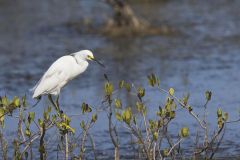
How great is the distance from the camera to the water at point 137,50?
35.9ft

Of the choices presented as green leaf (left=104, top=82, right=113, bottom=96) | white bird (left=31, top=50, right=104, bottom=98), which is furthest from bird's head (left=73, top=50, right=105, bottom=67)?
green leaf (left=104, top=82, right=113, bottom=96)

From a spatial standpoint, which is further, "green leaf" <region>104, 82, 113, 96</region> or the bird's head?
the bird's head

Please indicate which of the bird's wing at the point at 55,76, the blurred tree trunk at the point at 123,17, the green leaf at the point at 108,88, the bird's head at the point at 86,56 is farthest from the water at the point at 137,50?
the green leaf at the point at 108,88

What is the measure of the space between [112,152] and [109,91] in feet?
5.76

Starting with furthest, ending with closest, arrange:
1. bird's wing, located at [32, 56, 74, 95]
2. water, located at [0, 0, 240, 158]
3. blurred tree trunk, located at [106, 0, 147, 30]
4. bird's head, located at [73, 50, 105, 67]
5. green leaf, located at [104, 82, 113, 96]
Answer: blurred tree trunk, located at [106, 0, 147, 30] → water, located at [0, 0, 240, 158] → bird's wing, located at [32, 56, 74, 95] → bird's head, located at [73, 50, 105, 67] → green leaf, located at [104, 82, 113, 96]

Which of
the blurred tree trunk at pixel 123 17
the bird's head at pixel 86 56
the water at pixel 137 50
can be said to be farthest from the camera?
the blurred tree trunk at pixel 123 17

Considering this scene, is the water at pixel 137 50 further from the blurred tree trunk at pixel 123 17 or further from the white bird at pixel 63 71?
the white bird at pixel 63 71

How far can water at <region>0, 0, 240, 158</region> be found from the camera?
11.0 metres

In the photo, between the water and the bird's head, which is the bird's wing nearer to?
the bird's head

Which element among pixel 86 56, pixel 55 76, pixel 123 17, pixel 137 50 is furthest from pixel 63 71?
pixel 123 17

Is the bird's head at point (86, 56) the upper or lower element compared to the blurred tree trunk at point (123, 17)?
lower

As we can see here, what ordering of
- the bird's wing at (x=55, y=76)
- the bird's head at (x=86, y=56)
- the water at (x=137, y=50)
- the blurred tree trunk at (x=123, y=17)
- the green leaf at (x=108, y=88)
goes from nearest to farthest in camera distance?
1. the green leaf at (x=108, y=88)
2. the bird's head at (x=86, y=56)
3. the bird's wing at (x=55, y=76)
4. the water at (x=137, y=50)
5. the blurred tree trunk at (x=123, y=17)

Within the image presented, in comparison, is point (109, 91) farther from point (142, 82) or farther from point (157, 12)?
point (157, 12)

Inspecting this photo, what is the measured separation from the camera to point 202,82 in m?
11.6
